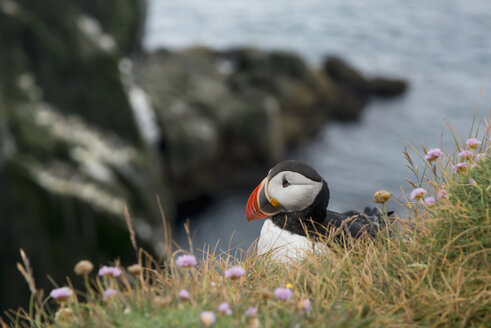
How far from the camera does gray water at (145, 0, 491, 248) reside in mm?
16217

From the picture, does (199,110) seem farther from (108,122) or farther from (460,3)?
(460,3)

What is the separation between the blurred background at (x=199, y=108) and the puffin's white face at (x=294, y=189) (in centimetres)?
37

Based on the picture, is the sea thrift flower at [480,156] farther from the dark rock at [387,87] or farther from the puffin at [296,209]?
the dark rock at [387,87]

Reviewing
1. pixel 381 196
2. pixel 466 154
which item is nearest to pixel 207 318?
pixel 381 196

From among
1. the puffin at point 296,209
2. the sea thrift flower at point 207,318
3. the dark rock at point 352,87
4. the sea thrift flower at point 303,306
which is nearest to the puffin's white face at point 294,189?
the puffin at point 296,209

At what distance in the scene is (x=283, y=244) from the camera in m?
3.35

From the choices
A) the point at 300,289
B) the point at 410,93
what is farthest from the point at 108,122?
the point at 410,93

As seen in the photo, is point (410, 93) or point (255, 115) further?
point (410, 93)

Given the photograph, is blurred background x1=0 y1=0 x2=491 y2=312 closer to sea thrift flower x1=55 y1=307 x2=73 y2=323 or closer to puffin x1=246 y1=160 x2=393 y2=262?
puffin x1=246 y1=160 x2=393 y2=262

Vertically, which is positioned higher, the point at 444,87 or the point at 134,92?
the point at 134,92

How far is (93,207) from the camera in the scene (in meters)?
11.3

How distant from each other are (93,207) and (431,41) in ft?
59.5

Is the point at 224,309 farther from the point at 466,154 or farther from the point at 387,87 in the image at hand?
the point at 387,87

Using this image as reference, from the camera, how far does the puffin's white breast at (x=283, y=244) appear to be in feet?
10.5
